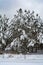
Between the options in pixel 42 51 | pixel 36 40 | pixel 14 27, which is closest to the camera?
pixel 42 51

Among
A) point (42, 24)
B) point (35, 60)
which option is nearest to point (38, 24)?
point (42, 24)

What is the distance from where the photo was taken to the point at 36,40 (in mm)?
7051

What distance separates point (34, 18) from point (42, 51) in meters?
2.18

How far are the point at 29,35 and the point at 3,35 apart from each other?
1.17 m

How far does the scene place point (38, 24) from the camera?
7992mm

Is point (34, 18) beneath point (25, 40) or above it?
above

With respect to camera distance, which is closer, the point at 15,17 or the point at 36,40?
the point at 36,40

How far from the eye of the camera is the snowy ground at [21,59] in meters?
5.55

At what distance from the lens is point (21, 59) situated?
18.7ft

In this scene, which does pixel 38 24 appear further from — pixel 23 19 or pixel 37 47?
pixel 37 47

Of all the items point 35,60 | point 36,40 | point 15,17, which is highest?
point 15,17

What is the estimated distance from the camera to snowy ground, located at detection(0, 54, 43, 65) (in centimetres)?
555

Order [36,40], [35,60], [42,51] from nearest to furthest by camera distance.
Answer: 1. [35,60]
2. [42,51]
3. [36,40]

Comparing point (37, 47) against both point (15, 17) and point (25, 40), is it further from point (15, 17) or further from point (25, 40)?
point (15, 17)
